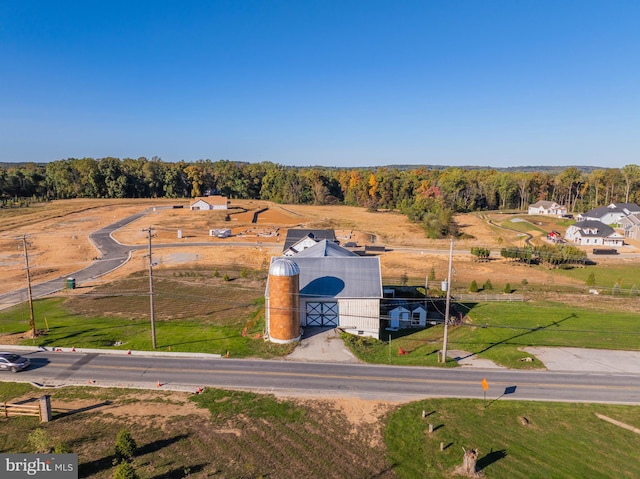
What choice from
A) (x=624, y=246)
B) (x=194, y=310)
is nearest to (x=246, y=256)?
(x=194, y=310)

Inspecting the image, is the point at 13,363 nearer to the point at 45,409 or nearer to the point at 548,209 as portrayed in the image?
the point at 45,409

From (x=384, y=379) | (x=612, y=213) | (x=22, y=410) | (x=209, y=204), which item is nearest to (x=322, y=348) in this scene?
(x=384, y=379)

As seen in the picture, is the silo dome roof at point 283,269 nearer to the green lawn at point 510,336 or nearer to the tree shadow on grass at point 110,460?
the green lawn at point 510,336

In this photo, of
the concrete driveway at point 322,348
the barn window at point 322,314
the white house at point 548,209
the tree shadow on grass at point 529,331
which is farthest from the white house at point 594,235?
the concrete driveway at point 322,348

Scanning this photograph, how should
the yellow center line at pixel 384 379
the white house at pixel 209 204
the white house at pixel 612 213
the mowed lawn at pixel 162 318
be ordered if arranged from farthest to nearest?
the white house at pixel 209 204
the white house at pixel 612 213
the mowed lawn at pixel 162 318
the yellow center line at pixel 384 379

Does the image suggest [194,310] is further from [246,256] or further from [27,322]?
[246,256]
